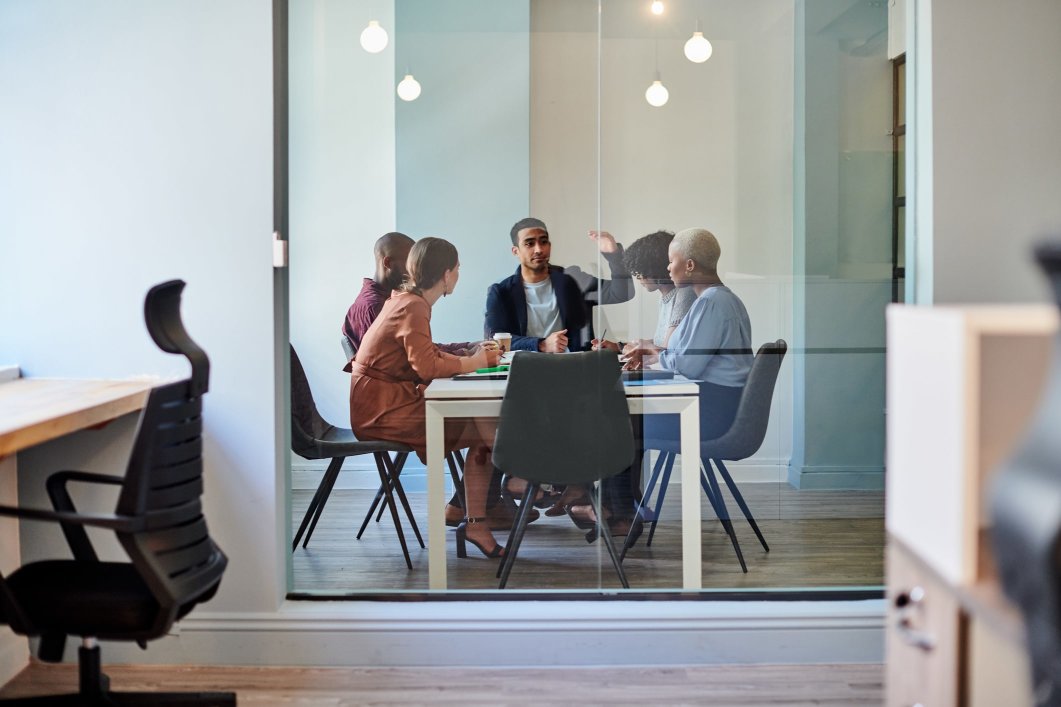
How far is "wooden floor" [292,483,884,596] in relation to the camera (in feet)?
10.4

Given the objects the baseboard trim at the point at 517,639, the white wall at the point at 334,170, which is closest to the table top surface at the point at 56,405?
the white wall at the point at 334,170

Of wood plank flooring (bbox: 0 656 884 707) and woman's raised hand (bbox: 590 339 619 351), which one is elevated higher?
woman's raised hand (bbox: 590 339 619 351)

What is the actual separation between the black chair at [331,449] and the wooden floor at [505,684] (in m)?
0.42

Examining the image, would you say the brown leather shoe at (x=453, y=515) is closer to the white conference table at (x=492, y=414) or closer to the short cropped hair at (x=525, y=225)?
the white conference table at (x=492, y=414)

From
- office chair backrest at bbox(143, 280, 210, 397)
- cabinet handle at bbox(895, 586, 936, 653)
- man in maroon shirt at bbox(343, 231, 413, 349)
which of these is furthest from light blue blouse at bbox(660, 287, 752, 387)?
cabinet handle at bbox(895, 586, 936, 653)

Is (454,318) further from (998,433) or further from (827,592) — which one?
(998,433)

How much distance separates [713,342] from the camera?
313cm

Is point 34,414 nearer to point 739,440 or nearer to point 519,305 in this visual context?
point 519,305

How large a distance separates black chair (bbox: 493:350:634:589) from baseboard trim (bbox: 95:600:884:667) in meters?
0.35

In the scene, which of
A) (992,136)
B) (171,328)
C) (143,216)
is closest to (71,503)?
(171,328)

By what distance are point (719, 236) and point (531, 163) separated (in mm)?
643

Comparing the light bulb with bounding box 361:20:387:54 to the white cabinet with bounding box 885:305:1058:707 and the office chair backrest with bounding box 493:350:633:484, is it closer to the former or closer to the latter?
the office chair backrest with bounding box 493:350:633:484

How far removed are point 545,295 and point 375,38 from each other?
971mm

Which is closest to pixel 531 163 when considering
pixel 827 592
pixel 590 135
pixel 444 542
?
pixel 590 135
